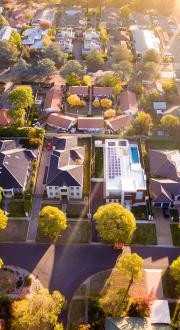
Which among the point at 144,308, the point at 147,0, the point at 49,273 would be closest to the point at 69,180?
the point at 49,273

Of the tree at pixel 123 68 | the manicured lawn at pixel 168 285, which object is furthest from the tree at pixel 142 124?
the manicured lawn at pixel 168 285

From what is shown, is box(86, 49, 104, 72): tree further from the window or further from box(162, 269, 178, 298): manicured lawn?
box(162, 269, 178, 298): manicured lawn

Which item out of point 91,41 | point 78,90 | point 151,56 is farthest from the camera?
point 91,41

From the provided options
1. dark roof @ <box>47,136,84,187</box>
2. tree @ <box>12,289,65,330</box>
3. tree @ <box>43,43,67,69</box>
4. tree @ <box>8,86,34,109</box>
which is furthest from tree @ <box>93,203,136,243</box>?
tree @ <box>43,43,67,69</box>

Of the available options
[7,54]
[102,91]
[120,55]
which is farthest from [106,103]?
[7,54]

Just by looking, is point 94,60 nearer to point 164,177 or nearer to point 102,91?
point 102,91

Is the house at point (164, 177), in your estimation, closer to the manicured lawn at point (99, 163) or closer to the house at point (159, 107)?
the manicured lawn at point (99, 163)
